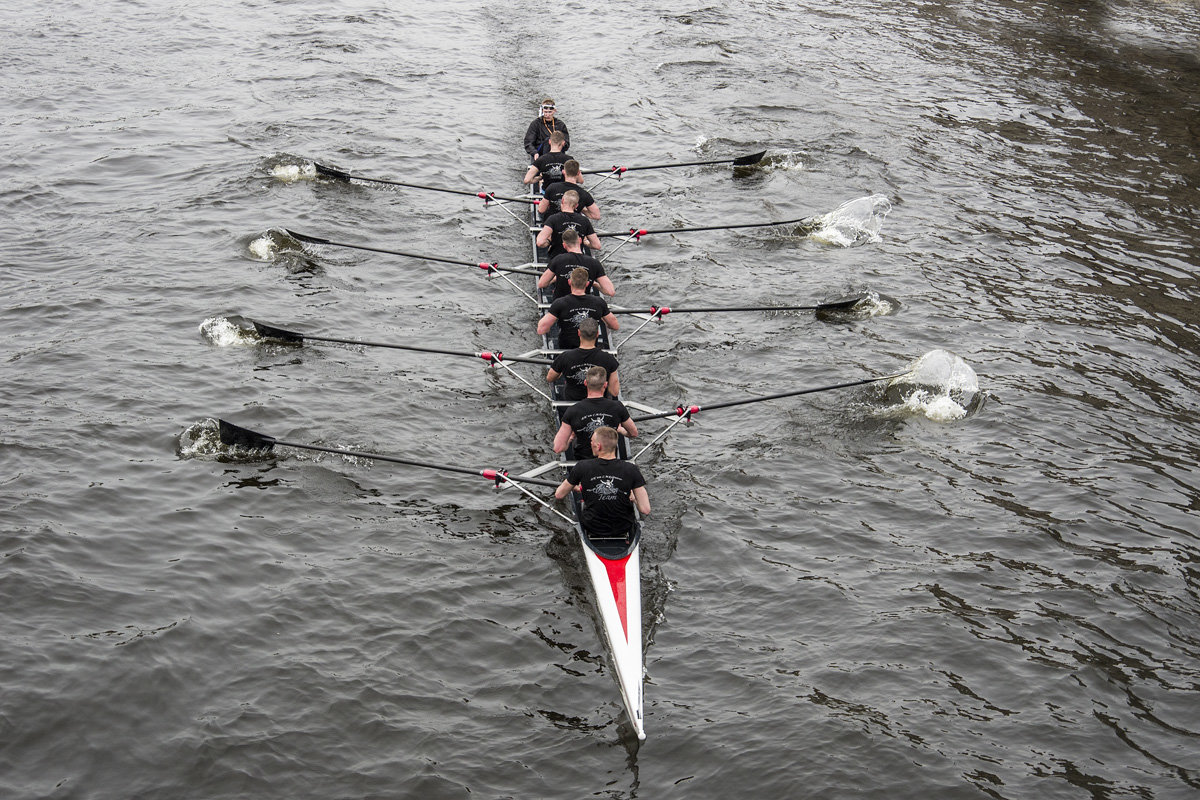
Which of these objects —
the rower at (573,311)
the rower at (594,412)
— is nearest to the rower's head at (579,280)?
the rower at (573,311)

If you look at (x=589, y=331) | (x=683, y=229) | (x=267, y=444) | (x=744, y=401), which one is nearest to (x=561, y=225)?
(x=683, y=229)

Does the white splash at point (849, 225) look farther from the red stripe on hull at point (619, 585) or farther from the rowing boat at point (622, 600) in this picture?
the red stripe on hull at point (619, 585)

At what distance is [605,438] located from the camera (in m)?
11.0

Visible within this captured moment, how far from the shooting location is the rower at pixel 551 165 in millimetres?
20531

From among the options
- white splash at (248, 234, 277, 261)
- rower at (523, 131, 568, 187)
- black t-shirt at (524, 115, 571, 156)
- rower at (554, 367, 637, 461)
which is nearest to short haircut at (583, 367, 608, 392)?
rower at (554, 367, 637, 461)

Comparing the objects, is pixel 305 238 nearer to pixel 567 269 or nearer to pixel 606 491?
pixel 567 269

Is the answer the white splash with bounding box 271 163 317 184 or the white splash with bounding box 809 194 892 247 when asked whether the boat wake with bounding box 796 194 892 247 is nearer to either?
the white splash with bounding box 809 194 892 247

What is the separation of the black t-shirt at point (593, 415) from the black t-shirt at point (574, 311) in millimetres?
2338

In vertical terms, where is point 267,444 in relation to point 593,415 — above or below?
below

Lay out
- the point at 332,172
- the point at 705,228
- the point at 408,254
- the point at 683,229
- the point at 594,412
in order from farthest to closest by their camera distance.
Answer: the point at 332,172 < the point at 683,229 < the point at 705,228 < the point at 408,254 < the point at 594,412

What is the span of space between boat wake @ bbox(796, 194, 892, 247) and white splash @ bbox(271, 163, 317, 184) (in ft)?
35.4

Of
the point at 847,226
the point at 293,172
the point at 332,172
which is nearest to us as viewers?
the point at 847,226

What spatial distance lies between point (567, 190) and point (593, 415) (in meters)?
8.04

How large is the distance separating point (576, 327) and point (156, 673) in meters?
7.26
